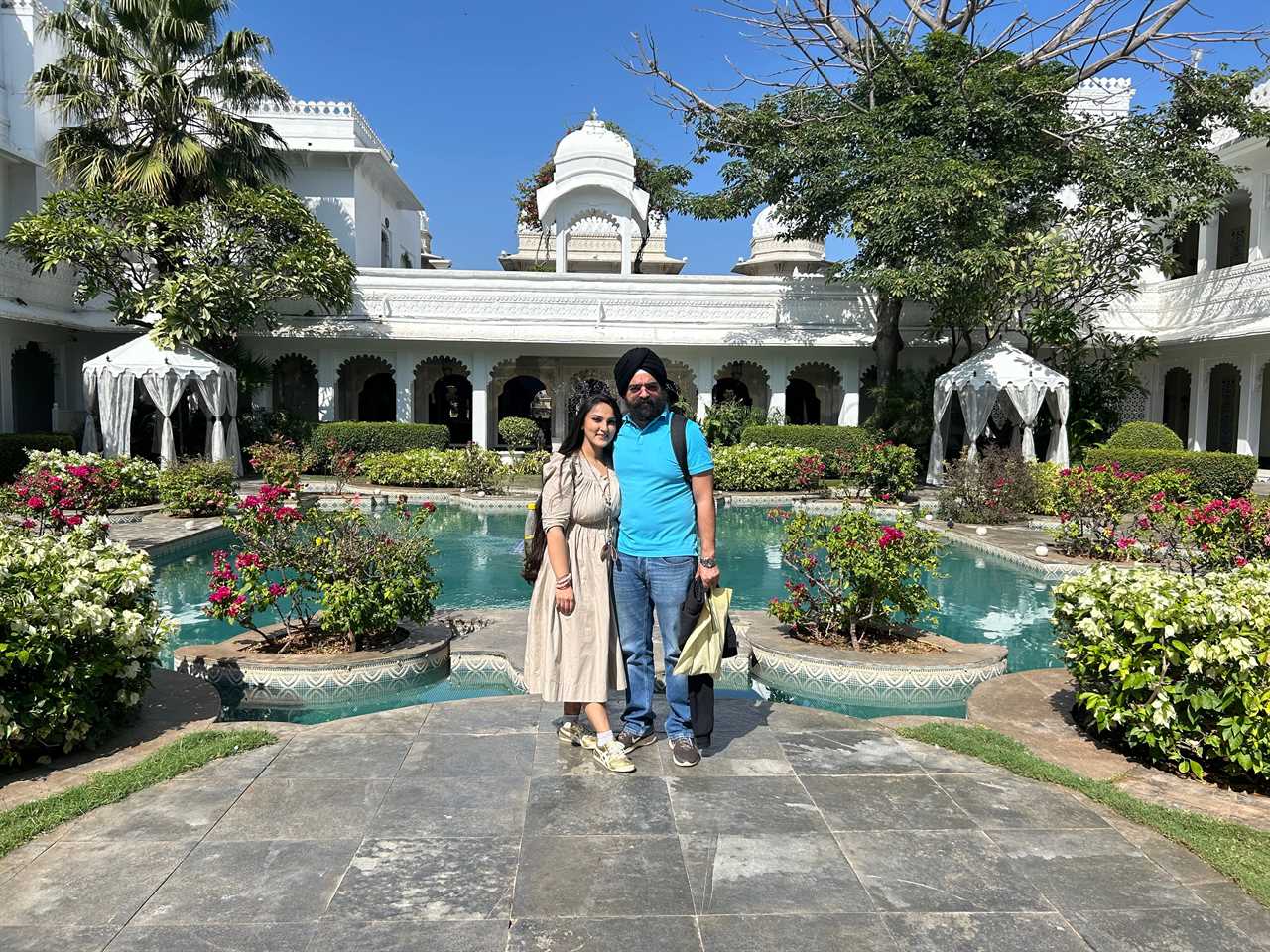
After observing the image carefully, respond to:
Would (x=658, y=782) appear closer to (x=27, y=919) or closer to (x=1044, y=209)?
(x=27, y=919)

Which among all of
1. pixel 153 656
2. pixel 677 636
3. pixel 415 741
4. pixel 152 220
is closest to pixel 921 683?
pixel 677 636

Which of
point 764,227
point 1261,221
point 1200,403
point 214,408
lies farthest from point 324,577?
point 764,227

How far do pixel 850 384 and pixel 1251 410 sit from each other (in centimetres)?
810

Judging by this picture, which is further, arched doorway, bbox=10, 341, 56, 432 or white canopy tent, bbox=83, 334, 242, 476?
arched doorway, bbox=10, 341, 56, 432

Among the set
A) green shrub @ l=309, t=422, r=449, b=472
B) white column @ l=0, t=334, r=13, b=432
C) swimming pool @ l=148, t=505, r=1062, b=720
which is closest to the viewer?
swimming pool @ l=148, t=505, r=1062, b=720

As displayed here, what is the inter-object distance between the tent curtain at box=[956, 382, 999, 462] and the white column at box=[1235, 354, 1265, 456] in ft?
21.3

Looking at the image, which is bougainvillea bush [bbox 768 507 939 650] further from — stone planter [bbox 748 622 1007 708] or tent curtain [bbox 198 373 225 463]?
tent curtain [bbox 198 373 225 463]

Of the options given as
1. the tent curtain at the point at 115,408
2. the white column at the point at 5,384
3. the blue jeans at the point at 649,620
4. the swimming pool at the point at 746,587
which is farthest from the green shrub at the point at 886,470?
the white column at the point at 5,384

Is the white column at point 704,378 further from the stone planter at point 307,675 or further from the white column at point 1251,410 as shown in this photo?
the stone planter at point 307,675

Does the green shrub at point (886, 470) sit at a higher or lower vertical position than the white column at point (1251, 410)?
lower

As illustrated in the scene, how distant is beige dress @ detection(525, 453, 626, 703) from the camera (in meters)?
3.44

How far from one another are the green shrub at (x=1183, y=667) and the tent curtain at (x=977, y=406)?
39.2ft

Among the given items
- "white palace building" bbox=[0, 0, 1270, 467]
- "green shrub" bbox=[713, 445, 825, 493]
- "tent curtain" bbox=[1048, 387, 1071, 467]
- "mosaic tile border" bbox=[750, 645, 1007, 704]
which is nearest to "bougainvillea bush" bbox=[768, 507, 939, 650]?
"mosaic tile border" bbox=[750, 645, 1007, 704]

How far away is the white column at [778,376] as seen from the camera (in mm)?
20708
